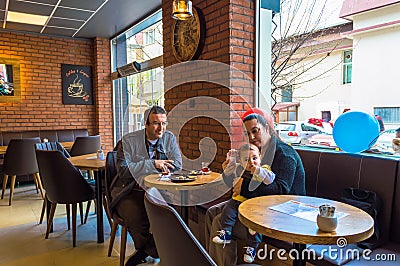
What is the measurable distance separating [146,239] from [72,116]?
469 centimetres

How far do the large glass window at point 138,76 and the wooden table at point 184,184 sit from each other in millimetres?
2314

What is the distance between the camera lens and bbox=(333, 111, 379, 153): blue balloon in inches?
86.7

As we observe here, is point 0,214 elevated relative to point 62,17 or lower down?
lower down

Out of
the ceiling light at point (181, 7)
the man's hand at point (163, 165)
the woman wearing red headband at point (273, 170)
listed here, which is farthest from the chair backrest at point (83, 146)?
the woman wearing red headband at point (273, 170)

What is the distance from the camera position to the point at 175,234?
0.86m

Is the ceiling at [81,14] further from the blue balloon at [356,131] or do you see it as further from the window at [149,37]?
the blue balloon at [356,131]

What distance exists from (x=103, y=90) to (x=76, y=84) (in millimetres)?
552

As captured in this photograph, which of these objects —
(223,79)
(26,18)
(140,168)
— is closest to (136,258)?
(140,168)

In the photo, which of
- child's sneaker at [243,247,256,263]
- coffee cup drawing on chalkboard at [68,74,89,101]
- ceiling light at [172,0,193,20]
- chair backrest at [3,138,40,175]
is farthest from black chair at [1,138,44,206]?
child's sneaker at [243,247,256,263]

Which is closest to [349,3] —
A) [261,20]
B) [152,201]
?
[261,20]

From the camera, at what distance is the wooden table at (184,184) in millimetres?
2207

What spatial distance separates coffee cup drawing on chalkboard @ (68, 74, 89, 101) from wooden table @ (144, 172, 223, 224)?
455 centimetres

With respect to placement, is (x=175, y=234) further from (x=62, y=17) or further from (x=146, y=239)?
(x=62, y=17)

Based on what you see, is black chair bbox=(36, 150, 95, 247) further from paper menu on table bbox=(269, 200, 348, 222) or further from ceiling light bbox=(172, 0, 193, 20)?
paper menu on table bbox=(269, 200, 348, 222)
